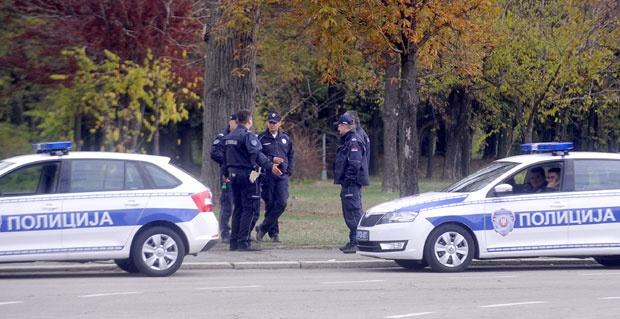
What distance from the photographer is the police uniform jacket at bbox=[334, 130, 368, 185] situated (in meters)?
16.8

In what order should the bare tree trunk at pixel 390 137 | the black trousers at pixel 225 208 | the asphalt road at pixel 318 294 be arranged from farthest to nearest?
the bare tree trunk at pixel 390 137 < the black trousers at pixel 225 208 < the asphalt road at pixel 318 294

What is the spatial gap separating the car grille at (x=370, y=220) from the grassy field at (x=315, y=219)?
108 inches

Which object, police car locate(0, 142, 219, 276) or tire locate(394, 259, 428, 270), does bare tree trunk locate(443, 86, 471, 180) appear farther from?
police car locate(0, 142, 219, 276)

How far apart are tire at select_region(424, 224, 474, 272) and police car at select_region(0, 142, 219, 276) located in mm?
2876

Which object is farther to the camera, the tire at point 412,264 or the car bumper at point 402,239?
the tire at point 412,264

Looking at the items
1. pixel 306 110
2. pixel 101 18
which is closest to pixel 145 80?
pixel 101 18

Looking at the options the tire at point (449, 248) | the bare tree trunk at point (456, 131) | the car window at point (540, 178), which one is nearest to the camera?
the tire at point (449, 248)

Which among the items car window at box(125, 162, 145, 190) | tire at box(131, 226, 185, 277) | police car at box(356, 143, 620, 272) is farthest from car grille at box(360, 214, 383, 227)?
car window at box(125, 162, 145, 190)

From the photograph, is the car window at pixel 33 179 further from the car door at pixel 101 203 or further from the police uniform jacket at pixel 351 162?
the police uniform jacket at pixel 351 162

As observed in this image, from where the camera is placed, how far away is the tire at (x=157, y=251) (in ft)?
47.3

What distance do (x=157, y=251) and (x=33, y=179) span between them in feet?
6.01

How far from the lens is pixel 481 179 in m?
15.5

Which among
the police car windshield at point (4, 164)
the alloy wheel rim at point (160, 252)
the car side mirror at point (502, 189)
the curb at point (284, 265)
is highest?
the police car windshield at point (4, 164)

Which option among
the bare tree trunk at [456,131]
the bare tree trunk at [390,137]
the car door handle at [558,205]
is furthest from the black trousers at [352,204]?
the bare tree trunk at [456,131]
